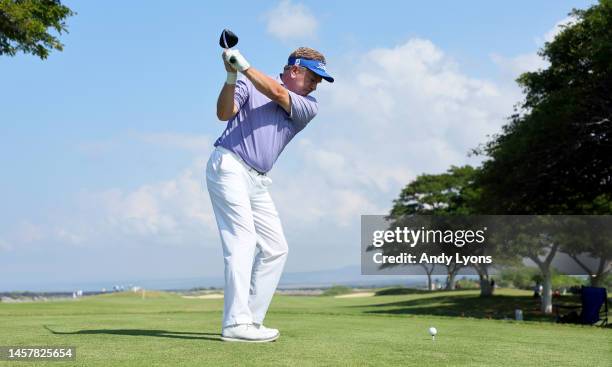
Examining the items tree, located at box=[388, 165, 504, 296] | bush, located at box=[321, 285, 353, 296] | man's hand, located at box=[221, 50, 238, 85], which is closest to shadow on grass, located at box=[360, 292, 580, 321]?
tree, located at box=[388, 165, 504, 296]

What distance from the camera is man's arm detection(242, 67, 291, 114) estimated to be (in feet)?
19.3

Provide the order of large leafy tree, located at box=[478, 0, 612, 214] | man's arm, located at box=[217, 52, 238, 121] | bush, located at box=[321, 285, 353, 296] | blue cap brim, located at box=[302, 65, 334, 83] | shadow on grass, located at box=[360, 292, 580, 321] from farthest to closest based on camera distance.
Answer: bush, located at box=[321, 285, 353, 296] < shadow on grass, located at box=[360, 292, 580, 321] < large leafy tree, located at box=[478, 0, 612, 214] < blue cap brim, located at box=[302, 65, 334, 83] < man's arm, located at box=[217, 52, 238, 121]

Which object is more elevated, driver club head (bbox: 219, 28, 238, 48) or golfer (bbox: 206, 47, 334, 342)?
driver club head (bbox: 219, 28, 238, 48)

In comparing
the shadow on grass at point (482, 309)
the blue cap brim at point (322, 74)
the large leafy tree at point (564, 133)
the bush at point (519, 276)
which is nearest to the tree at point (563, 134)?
the large leafy tree at point (564, 133)

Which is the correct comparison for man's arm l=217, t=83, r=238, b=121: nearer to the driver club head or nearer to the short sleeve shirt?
the short sleeve shirt

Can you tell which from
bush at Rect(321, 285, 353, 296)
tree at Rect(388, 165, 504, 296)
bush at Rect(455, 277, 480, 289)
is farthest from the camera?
bush at Rect(321, 285, 353, 296)

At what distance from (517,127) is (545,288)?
12.4 metres

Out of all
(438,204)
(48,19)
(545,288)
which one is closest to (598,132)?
(545,288)

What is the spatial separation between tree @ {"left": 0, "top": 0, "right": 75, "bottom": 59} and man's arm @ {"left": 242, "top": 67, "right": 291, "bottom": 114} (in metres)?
16.0

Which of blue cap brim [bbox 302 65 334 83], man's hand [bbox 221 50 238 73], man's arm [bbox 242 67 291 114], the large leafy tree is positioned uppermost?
the large leafy tree

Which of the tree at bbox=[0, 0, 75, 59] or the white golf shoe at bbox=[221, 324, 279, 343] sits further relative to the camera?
the tree at bbox=[0, 0, 75, 59]

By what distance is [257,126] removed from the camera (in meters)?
6.34

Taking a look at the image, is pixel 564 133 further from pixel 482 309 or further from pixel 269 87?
pixel 269 87

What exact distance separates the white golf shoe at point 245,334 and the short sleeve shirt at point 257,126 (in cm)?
143
